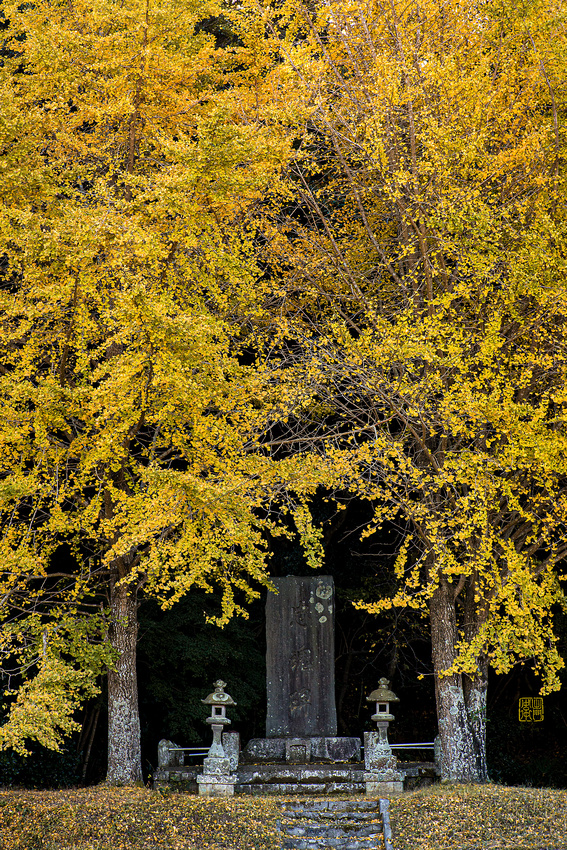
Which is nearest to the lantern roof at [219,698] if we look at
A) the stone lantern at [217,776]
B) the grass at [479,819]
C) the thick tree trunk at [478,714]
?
the stone lantern at [217,776]

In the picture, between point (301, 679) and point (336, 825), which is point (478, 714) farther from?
point (336, 825)

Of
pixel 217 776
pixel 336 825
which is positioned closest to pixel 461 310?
pixel 336 825

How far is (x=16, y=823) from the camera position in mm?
7977

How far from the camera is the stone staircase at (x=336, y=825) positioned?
7.78m

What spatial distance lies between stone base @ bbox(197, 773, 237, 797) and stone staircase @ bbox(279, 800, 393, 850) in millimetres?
849

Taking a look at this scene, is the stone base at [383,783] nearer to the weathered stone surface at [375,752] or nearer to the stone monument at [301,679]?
the weathered stone surface at [375,752]

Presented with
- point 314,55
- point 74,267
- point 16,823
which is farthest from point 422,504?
point 314,55

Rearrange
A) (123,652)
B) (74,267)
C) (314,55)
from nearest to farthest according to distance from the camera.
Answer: (74,267), (123,652), (314,55)

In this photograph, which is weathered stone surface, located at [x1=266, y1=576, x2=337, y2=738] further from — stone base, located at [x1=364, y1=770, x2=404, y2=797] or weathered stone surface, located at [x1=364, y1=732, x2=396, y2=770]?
stone base, located at [x1=364, y1=770, x2=404, y2=797]

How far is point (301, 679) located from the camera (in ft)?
34.4

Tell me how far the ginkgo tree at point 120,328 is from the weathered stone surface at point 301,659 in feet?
4.07

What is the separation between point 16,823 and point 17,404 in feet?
14.2

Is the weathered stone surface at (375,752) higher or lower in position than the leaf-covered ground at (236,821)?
higher

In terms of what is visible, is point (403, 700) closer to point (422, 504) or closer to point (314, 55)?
point (422, 504)
